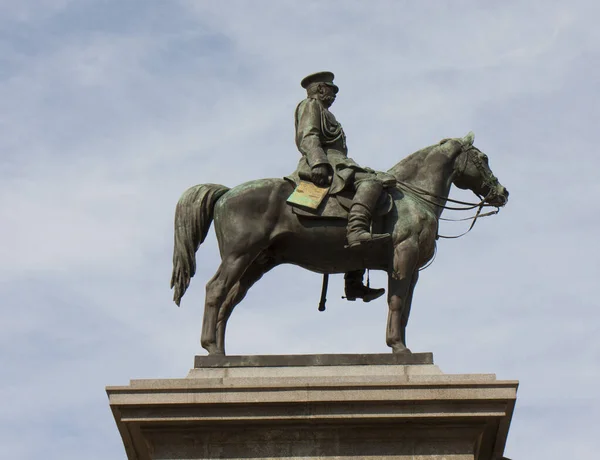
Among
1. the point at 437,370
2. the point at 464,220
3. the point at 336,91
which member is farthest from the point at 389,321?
the point at 336,91

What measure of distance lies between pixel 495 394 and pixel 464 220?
12.3 feet

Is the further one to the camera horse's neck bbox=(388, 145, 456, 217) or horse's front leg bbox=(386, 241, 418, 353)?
horse's neck bbox=(388, 145, 456, 217)

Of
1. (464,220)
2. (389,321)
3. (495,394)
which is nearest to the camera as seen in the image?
(495,394)

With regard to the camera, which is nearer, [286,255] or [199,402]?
[199,402]

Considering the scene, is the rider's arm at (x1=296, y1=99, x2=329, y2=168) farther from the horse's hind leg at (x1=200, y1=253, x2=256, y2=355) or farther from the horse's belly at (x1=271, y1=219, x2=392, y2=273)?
the horse's hind leg at (x1=200, y1=253, x2=256, y2=355)

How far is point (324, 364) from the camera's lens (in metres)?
18.0

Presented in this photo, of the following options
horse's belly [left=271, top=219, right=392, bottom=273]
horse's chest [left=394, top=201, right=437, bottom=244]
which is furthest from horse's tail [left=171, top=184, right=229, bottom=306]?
horse's chest [left=394, top=201, right=437, bottom=244]

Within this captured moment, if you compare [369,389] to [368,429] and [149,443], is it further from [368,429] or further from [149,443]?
[149,443]

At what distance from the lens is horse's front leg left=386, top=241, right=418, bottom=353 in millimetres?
18547

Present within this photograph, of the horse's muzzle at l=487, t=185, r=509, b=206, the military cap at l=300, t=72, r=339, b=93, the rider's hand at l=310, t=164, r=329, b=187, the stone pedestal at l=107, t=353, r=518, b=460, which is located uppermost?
the military cap at l=300, t=72, r=339, b=93

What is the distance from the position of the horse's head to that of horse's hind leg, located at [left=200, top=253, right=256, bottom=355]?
3.27 metres

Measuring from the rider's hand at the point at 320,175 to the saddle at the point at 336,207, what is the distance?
198 mm

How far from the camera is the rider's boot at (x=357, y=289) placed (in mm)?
19469

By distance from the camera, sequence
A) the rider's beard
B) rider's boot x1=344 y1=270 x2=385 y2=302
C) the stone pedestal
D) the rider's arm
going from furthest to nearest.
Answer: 1. the rider's beard
2. rider's boot x1=344 y1=270 x2=385 y2=302
3. the rider's arm
4. the stone pedestal
